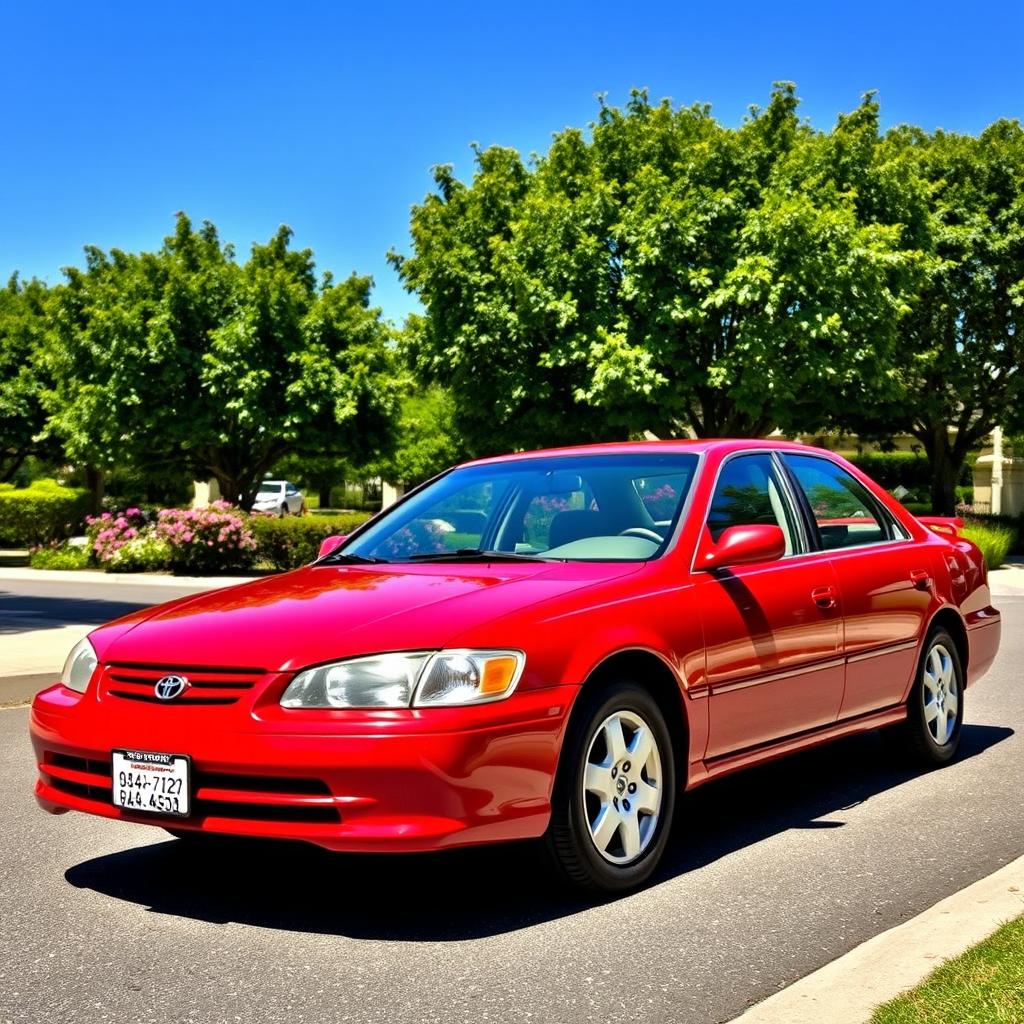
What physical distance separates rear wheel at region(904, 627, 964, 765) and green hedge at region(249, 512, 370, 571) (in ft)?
67.4

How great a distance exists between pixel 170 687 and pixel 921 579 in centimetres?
411

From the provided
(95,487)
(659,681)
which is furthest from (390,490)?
(659,681)

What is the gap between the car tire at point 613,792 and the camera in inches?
182

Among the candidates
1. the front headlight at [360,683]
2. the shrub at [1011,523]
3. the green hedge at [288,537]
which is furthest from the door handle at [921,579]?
the shrub at [1011,523]

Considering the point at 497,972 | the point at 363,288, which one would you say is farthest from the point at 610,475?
the point at 363,288

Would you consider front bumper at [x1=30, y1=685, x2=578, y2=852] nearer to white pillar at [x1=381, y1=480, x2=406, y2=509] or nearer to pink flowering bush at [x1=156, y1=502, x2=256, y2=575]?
pink flowering bush at [x1=156, y1=502, x2=256, y2=575]

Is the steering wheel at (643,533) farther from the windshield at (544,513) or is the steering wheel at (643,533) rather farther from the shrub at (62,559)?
the shrub at (62,559)

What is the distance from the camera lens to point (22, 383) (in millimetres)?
38875

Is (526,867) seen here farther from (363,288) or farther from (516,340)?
(363,288)

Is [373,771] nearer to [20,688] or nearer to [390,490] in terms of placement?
[20,688]

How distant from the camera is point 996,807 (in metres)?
6.35

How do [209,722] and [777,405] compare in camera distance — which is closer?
[209,722]

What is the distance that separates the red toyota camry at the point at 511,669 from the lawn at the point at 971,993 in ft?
4.27

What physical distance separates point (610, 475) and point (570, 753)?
67.8 inches
